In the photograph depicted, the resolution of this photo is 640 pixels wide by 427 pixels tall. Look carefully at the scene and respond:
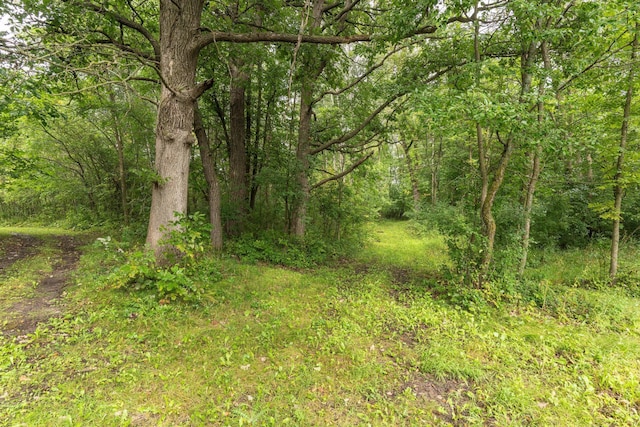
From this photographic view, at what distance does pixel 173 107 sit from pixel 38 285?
12.6 feet

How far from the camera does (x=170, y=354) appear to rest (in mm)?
3098

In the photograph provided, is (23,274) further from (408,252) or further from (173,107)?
(408,252)

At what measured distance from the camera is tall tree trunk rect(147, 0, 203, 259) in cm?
465

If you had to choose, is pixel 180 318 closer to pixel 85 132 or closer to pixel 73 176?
pixel 85 132

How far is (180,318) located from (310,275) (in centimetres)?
304

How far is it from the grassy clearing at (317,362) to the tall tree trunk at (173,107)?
4.97ft

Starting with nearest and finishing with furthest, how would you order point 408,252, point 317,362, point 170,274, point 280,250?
point 317,362, point 170,274, point 280,250, point 408,252

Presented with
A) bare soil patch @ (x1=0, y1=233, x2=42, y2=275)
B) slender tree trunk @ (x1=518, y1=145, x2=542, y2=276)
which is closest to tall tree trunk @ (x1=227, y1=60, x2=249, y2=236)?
bare soil patch @ (x1=0, y1=233, x2=42, y2=275)

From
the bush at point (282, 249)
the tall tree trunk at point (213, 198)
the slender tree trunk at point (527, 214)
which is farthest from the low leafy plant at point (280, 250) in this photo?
the slender tree trunk at point (527, 214)

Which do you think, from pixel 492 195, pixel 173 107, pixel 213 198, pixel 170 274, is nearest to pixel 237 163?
pixel 213 198

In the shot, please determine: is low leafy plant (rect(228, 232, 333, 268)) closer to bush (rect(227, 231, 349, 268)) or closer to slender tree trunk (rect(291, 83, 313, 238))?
bush (rect(227, 231, 349, 268))

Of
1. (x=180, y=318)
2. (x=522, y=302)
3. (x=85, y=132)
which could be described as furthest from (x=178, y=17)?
(x=85, y=132)

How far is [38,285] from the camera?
449 cm

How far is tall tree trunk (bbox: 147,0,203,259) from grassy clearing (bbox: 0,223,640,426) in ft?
4.97
